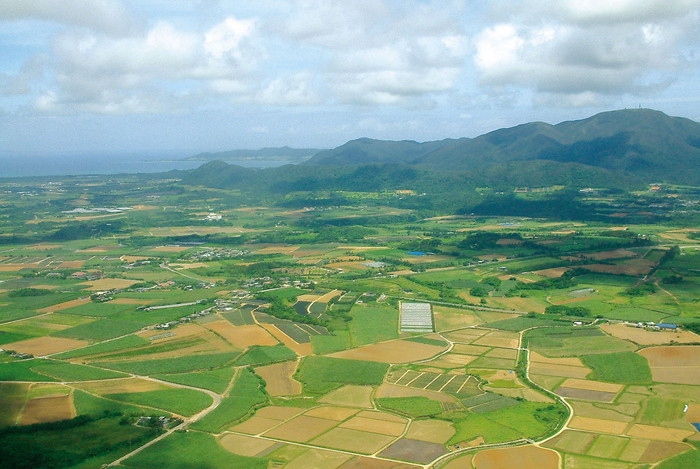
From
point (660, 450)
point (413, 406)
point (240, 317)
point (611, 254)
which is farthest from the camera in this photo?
point (611, 254)

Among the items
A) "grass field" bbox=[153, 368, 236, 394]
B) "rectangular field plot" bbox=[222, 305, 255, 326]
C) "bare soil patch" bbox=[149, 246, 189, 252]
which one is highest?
"bare soil patch" bbox=[149, 246, 189, 252]

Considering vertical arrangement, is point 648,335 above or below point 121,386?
above

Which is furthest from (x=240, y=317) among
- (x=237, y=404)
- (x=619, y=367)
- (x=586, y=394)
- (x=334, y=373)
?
(x=619, y=367)

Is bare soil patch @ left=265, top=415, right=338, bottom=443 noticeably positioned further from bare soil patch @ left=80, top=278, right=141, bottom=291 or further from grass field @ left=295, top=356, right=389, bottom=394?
bare soil patch @ left=80, top=278, right=141, bottom=291

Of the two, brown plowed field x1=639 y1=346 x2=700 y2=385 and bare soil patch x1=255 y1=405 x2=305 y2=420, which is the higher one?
brown plowed field x1=639 y1=346 x2=700 y2=385

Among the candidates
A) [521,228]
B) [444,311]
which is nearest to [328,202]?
[521,228]

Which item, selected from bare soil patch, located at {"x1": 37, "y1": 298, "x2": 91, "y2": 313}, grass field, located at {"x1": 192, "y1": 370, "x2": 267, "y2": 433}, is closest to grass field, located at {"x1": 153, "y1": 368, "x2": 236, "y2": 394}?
grass field, located at {"x1": 192, "y1": 370, "x2": 267, "y2": 433}

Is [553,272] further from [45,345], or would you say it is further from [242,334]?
[45,345]
